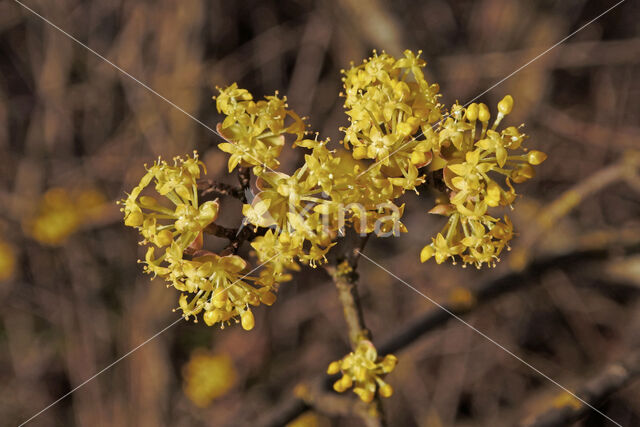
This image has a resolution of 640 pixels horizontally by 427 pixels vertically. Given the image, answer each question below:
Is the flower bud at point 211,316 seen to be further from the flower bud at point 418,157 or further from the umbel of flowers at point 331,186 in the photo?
the flower bud at point 418,157

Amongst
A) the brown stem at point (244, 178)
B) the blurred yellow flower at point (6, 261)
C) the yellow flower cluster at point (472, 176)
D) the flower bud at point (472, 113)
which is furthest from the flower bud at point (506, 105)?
the blurred yellow flower at point (6, 261)

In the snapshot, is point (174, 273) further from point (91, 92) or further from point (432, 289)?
point (91, 92)

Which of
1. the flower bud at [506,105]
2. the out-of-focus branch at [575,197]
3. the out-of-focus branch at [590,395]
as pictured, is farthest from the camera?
the out-of-focus branch at [575,197]

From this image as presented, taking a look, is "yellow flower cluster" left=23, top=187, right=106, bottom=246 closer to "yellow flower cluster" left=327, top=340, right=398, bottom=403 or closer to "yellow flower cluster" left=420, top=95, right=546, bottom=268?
"yellow flower cluster" left=327, top=340, right=398, bottom=403

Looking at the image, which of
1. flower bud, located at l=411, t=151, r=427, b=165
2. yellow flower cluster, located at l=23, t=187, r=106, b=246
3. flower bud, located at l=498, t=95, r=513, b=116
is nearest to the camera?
flower bud, located at l=411, t=151, r=427, b=165

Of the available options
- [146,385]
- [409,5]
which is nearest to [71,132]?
[146,385]

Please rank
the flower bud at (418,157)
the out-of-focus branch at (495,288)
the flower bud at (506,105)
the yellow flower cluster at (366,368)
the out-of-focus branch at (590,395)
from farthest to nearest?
the out-of-focus branch at (495,288) < the out-of-focus branch at (590,395) < the yellow flower cluster at (366,368) < the flower bud at (506,105) < the flower bud at (418,157)

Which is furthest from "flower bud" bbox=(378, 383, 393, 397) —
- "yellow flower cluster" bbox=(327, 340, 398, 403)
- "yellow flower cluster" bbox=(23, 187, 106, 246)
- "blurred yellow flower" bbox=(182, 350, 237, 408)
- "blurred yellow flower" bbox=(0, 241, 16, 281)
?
"blurred yellow flower" bbox=(0, 241, 16, 281)
